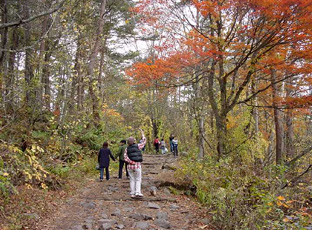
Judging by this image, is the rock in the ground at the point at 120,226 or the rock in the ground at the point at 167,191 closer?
the rock in the ground at the point at 120,226

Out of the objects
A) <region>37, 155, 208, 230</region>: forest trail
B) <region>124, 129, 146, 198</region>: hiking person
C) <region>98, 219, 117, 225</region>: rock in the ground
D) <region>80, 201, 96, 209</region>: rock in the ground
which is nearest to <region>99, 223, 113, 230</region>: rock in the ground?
<region>37, 155, 208, 230</region>: forest trail

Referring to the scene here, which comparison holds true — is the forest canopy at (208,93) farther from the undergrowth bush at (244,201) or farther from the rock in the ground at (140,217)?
the rock in the ground at (140,217)

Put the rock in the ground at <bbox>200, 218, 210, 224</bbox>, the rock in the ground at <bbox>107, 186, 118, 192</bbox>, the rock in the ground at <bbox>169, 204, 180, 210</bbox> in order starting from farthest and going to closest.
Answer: the rock in the ground at <bbox>107, 186, 118, 192</bbox> < the rock in the ground at <bbox>169, 204, 180, 210</bbox> < the rock in the ground at <bbox>200, 218, 210, 224</bbox>

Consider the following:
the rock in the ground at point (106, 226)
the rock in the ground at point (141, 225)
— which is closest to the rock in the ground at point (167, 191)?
the rock in the ground at point (141, 225)

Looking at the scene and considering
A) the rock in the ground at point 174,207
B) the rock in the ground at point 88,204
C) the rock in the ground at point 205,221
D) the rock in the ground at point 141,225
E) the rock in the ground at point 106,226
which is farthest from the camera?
the rock in the ground at point 174,207

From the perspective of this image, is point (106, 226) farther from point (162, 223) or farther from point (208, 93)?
point (208, 93)

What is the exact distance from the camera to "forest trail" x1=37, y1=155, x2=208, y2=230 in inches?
219

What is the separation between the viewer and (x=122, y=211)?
6.47 metres

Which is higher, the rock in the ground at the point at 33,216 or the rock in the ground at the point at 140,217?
the rock in the ground at the point at 33,216

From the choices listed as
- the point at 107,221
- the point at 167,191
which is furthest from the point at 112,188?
the point at 107,221

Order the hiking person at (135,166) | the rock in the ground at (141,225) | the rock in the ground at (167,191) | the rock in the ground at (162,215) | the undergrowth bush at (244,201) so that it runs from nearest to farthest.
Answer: the undergrowth bush at (244,201)
the rock in the ground at (141,225)
the rock in the ground at (162,215)
the hiking person at (135,166)
the rock in the ground at (167,191)

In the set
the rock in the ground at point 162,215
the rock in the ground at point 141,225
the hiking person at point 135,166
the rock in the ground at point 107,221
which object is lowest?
the rock in the ground at point 162,215

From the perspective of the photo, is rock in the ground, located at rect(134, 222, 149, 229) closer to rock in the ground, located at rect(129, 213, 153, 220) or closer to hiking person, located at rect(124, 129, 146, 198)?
rock in the ground, located at rect(129, 213, 153, 220)

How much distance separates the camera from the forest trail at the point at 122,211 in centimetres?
556
